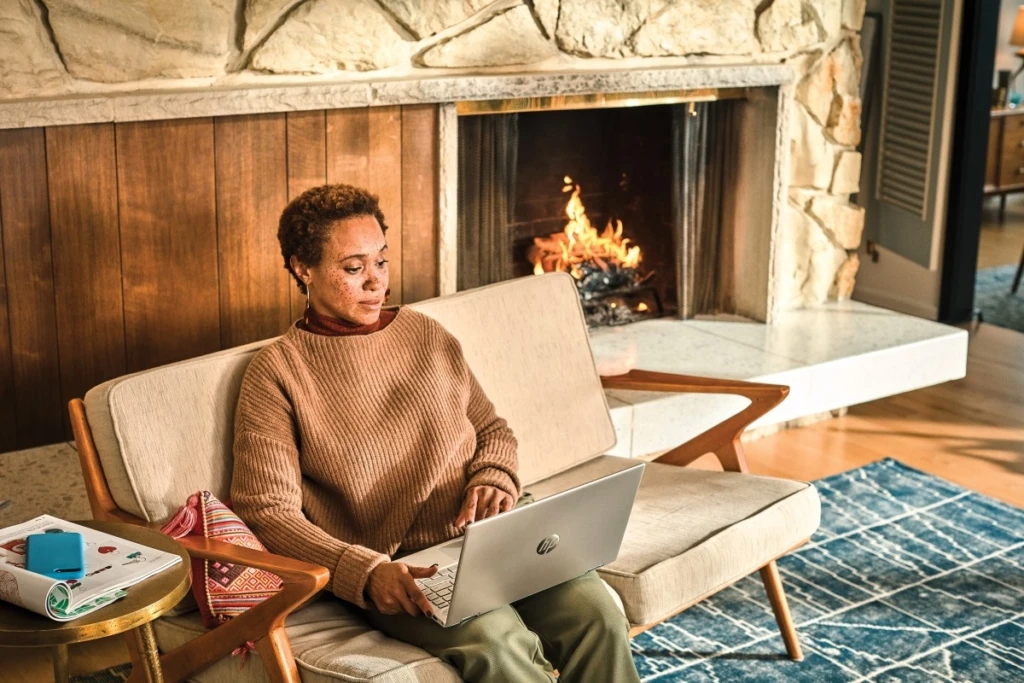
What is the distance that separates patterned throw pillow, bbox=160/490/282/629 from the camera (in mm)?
1996

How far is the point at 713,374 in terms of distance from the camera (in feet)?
12.3

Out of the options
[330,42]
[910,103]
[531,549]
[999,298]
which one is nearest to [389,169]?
[330,42]

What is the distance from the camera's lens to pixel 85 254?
2883 mm

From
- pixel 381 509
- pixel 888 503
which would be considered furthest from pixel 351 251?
pixel 888 503

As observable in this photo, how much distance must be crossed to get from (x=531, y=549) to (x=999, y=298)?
172 inches

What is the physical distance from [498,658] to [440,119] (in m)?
1.78

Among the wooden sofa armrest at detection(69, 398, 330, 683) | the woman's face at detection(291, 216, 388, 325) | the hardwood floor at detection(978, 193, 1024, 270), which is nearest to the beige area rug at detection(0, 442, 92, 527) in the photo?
the wooden sofa armrest at detection(69, 398, 330, 683)

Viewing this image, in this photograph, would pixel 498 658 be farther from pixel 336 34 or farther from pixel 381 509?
pixel 336 34

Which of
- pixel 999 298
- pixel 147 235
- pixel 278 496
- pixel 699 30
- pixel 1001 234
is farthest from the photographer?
pixel 1001 234

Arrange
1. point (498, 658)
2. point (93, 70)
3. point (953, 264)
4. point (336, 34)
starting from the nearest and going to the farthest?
1. point (498, 658)
2. point (93, 70)
3. point (336, 34)
4. point (953, 264)

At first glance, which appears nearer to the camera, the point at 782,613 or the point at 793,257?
the point at 782,613

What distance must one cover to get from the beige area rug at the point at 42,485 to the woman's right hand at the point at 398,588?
101 cm

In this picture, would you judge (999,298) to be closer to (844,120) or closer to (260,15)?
(844,120)

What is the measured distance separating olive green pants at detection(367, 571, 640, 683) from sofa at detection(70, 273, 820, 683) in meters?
0.04
